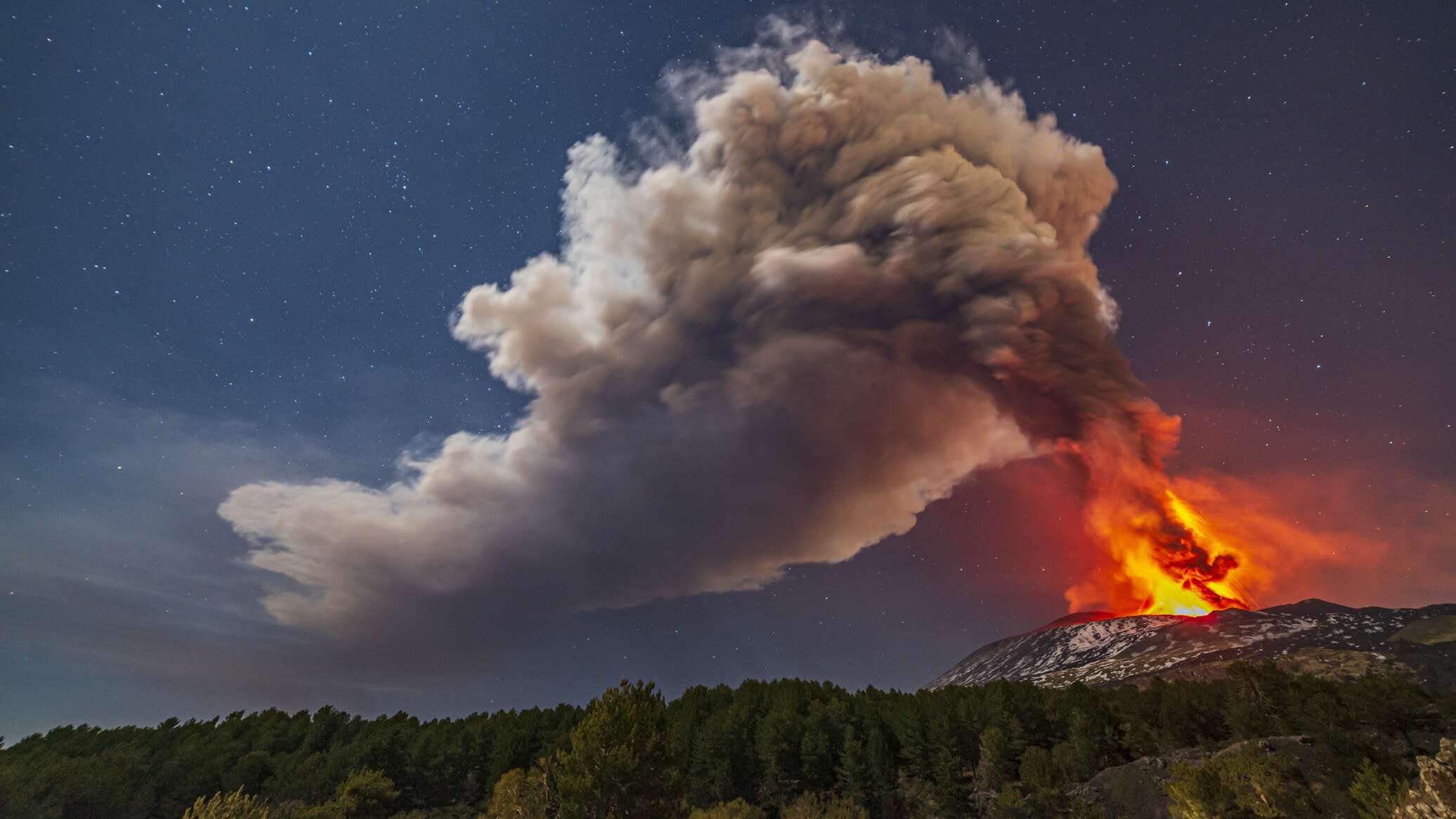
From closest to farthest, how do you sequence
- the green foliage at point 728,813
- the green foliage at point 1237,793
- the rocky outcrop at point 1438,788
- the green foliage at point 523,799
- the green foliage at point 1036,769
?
1. the rocky outcrop at point 1438,788
2. the green foliage at point 1237,793
3. the green foliage at point 728,813
4. the green foliage at point 523,799
5. the green foliage at point 1036,769

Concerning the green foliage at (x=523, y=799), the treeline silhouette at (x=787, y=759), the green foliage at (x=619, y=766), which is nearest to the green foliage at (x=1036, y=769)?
the treeline silhouette at (x=787, y=759)

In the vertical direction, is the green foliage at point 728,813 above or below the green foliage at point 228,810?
below

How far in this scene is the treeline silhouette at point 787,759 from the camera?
5194 cm

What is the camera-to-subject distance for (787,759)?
8612cm

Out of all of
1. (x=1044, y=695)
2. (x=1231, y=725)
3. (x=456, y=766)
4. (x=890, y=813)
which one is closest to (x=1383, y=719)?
(x=1231, y=725)

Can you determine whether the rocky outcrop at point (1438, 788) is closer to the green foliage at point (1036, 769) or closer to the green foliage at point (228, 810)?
the green foliage at point (1036, 769)

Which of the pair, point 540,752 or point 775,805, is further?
point 540,752

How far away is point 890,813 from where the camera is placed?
263 feet

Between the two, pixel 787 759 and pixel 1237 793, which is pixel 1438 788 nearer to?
pixel 1237 793

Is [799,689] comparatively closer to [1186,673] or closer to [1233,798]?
[1233,798]

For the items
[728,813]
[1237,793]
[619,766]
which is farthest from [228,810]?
[1237,793]

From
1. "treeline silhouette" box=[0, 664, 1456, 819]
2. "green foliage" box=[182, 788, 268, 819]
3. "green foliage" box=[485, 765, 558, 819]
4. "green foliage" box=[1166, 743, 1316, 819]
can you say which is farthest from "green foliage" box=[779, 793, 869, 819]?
"green foliage" box=[182, 788, 268, 819]

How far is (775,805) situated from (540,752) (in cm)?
A: 3776

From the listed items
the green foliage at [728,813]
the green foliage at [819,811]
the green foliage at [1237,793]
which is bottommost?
the green foliage at [819,811]
